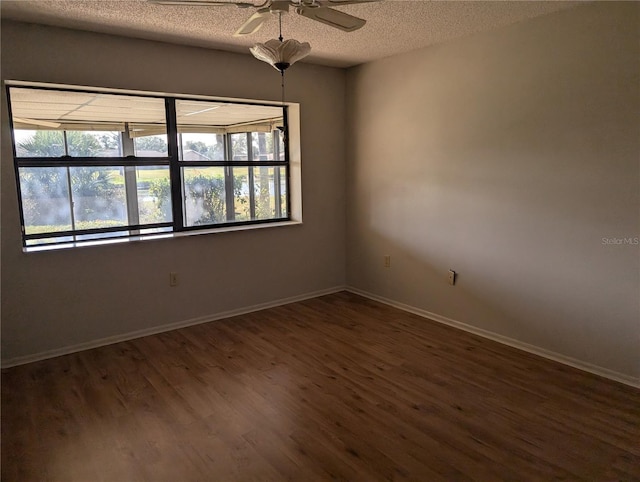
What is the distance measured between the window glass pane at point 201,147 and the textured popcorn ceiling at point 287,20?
Answer: 2.61ft

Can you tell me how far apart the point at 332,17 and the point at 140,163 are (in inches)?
87.8

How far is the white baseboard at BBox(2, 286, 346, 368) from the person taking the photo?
3256 millimetres

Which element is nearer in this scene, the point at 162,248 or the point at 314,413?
the point at 314,413

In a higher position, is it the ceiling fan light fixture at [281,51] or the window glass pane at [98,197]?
the ceiling fan light fixture at [281,51]

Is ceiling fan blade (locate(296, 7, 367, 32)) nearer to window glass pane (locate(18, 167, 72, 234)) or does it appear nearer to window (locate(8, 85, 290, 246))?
window (locate(8, 85, 290, 246))

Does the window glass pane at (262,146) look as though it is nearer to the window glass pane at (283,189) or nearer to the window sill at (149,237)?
the window glass pane at (283,189)

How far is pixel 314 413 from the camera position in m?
2.54

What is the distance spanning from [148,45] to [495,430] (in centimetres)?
368

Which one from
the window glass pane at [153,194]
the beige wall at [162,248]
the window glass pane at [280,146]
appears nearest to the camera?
the beige wall at [162,248]

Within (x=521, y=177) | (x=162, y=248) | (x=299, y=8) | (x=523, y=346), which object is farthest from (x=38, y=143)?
(x=523, y=346)

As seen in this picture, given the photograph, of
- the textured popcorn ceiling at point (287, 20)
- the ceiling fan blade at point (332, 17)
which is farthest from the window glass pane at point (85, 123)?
the ceiling fan blade at point (332, 17)

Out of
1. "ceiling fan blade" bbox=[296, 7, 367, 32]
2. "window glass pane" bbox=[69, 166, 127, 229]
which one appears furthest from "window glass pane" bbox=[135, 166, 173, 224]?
"ceiling fan blade" bbox=[296, 7, 367, 32]

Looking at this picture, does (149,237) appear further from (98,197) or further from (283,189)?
(283,189)

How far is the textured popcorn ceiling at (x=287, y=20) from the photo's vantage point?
2.73 m
